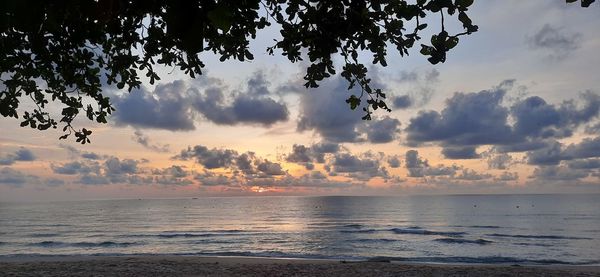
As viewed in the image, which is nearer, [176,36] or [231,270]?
[176,36]

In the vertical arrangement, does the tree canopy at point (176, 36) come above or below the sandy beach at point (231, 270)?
above

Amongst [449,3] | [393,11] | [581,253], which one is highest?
[393,11]

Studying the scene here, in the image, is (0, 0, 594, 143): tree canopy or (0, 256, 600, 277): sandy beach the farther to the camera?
(0, 256, 600, 277): sandy beach

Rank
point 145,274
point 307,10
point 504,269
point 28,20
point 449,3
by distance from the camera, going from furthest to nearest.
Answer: point 504,269, point 145,274, point 307,10, point 449,3, point 28,20

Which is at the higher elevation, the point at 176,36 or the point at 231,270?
the point at 176,36

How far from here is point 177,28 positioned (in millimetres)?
1923

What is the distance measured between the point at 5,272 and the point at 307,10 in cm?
1722

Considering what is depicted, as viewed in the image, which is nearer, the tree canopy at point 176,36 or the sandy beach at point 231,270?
the tree canopy at point 176,36

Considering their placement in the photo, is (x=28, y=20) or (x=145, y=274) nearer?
(x=28, y=20)

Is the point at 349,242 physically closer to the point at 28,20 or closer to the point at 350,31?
the point at 350,31

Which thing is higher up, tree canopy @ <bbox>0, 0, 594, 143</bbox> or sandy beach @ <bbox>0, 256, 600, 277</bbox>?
tree canopy @ <bbox>0, 0, 594, 143</bbox>

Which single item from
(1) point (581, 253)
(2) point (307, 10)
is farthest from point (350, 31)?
(1) point (581, 253)

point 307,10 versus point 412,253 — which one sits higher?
point 307,10

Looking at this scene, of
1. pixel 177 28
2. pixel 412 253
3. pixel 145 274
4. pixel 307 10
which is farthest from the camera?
pixel 412 253
